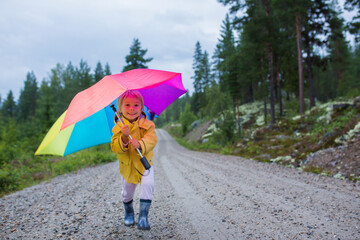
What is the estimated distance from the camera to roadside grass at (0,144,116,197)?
703 centimetres

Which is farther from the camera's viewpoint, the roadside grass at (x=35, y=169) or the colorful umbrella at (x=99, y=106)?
the roadside grass at (x=35, y=169)

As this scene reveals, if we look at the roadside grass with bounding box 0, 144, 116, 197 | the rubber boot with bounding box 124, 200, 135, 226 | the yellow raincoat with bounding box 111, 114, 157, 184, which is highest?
the yellow raincoat with bounding box 111, 114, 157, 184

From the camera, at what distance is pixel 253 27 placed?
16953 mm

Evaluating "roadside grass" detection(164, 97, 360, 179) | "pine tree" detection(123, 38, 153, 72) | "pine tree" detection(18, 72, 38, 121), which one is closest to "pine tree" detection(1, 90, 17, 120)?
"pine tree" detection(18, 72, 38, 121)

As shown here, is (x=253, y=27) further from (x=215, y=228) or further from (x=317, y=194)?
(x=215, y=228)

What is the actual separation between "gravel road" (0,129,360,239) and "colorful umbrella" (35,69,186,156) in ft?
4.16

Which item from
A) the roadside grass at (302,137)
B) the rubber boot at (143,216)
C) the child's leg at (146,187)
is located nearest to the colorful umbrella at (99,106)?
the child's leg at (146,187)

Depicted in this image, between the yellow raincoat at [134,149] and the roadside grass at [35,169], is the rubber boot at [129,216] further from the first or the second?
the roadside grass at [35,169]

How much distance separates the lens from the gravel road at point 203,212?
297 cm

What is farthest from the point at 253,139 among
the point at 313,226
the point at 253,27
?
the point at 313,226

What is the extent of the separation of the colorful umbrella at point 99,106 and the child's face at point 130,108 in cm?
20

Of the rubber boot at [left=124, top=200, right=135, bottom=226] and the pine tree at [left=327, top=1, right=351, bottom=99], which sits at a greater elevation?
the pine tree at [left=327, top=1, right=351, bottom=99]

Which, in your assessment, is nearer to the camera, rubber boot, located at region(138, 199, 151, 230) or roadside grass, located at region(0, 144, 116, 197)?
rubber boot, located at region(138, 199, 151, 230)

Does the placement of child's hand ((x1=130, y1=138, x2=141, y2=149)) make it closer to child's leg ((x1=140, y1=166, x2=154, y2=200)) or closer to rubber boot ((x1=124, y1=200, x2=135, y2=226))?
child's leg ((x1=140, y1=166, x2=154, y2=200))
